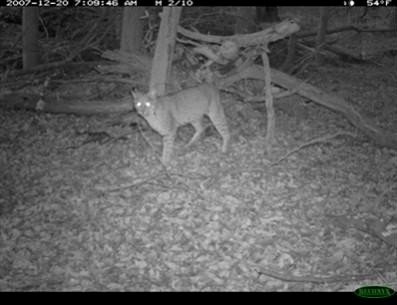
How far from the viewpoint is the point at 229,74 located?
1178cm

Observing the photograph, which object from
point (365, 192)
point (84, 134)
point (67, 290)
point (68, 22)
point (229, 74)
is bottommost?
point (67, 290)

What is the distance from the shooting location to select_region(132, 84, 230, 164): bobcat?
924 cm

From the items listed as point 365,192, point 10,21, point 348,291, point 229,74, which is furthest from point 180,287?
point 10,21

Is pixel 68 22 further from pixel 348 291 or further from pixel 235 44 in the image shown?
pixel 348 291

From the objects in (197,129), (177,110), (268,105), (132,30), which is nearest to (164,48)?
(177,110)

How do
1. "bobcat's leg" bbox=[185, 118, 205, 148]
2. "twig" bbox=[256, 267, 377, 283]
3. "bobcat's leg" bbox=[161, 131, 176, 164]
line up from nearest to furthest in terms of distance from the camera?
"twig" bbox=[256, 267, 377, 283]
"bobcat's leg" bbox=[161, 131, 176, 164]
"bobcat's leg" bbox=[185, 118, 205, 148]

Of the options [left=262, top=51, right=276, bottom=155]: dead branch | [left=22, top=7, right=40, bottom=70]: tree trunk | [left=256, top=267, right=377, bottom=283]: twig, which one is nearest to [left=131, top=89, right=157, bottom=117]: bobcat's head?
[left=262, top=51, right=276, bottom=155]: dead branch

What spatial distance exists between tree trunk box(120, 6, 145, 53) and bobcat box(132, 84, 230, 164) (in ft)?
10.7

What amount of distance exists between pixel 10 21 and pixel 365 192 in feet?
45.6

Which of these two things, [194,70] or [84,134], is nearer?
[84,134]

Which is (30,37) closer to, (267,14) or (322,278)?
(322,278)

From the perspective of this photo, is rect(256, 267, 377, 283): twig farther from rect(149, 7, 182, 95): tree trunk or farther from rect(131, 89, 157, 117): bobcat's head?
rect(149, 7, 182, 95): tree trunk

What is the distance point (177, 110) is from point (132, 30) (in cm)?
378

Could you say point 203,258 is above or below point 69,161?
below
